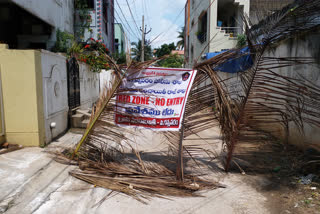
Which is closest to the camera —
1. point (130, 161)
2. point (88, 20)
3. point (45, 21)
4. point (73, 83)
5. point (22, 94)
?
point (130, 161)

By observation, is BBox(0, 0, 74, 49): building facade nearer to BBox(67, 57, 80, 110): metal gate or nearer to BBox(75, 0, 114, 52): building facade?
→ BBox(75, 0, 114, 52): building facade

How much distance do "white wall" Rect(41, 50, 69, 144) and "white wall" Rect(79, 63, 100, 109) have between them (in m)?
1.87

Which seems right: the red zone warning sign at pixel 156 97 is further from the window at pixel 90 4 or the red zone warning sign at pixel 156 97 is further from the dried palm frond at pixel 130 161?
the window at pixel 90 4

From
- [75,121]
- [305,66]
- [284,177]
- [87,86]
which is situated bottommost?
[284,177]

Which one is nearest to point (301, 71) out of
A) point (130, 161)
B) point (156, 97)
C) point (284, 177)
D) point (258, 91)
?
point (258, 91)

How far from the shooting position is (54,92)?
6.19 meters

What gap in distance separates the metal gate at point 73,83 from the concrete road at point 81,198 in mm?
3583

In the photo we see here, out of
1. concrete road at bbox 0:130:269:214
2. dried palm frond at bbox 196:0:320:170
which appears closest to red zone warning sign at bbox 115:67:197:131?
dried palm frond at bbox 196:0:320:170

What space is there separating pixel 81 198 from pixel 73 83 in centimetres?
521

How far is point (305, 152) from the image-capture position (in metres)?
5.00

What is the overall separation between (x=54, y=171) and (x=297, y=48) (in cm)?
564

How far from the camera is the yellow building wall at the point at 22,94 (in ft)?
17.0

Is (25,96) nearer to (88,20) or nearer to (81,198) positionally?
(81,198)

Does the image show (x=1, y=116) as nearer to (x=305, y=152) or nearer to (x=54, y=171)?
(x=54, y=171)
